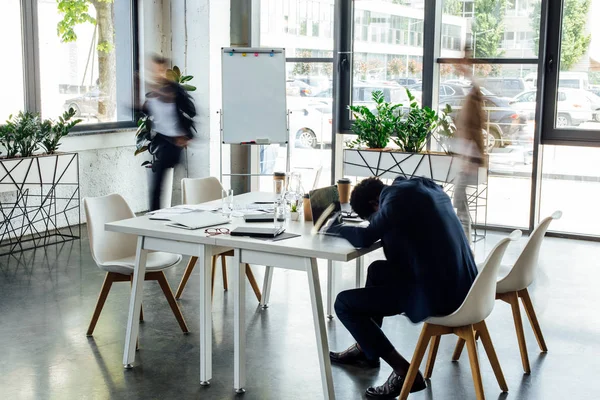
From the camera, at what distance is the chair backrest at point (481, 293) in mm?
3271

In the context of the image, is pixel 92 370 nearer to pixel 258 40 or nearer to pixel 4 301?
pixel 4 301

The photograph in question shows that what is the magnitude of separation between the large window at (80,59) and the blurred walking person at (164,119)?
0.78 meters

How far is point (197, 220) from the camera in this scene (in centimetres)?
398

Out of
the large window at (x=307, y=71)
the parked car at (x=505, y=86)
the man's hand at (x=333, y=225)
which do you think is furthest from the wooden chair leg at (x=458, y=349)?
the large window at (x=307, y=71)

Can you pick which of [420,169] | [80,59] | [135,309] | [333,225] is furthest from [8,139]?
[333,225]

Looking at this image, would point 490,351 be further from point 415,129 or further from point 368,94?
point 368,94

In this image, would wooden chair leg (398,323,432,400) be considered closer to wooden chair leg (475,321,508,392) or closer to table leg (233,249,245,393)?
wooden chair leg (475,321,508,392)

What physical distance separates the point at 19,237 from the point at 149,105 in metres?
1.79

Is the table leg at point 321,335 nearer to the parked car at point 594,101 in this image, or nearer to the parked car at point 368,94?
the parked car at point 594,101

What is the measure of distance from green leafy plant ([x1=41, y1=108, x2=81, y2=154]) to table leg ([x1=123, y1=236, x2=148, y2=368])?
3270mm

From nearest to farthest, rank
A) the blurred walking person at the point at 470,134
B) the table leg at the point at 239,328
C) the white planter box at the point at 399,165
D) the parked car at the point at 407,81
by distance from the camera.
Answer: the table leg at the point at 239,328
the blurred walking person at the point at 470,134
the white planter box at the point at 399,165
the parked car at the point at 407,81

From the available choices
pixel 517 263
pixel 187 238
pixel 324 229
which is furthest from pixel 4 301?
pixel 517 263

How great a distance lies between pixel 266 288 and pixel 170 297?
0.77 metres

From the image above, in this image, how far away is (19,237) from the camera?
6773 mm
